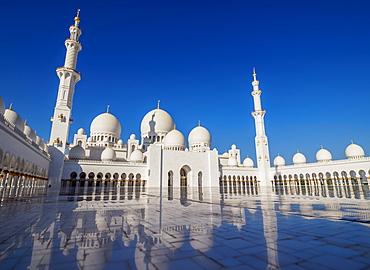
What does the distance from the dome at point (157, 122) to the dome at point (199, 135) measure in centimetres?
378

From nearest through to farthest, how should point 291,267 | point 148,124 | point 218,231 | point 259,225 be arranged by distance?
point 291,267 → point 218,231 → point 259,225 → point 148,124

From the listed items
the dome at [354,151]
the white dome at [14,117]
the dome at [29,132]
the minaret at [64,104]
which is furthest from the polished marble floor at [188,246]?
the dome at [354,151]

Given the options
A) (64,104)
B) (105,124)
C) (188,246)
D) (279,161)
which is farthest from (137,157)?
(188,246)

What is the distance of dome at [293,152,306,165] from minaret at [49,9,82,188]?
1162 inches

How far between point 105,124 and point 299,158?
93.8 ft

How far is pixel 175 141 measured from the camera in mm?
29531

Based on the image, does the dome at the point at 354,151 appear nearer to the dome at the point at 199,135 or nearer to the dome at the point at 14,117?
the dome at the point at 199,135

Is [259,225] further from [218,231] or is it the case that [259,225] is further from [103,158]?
[103,158]

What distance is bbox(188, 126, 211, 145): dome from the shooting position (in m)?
33.6

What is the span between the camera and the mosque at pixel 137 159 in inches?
671

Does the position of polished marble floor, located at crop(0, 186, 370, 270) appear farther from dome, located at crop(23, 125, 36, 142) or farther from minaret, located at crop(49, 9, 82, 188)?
minaret, located at crop(49, 9, 82, 188)

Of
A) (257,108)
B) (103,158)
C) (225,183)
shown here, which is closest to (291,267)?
(103,158)

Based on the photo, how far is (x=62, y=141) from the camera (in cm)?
2119

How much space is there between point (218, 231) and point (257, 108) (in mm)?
31114
